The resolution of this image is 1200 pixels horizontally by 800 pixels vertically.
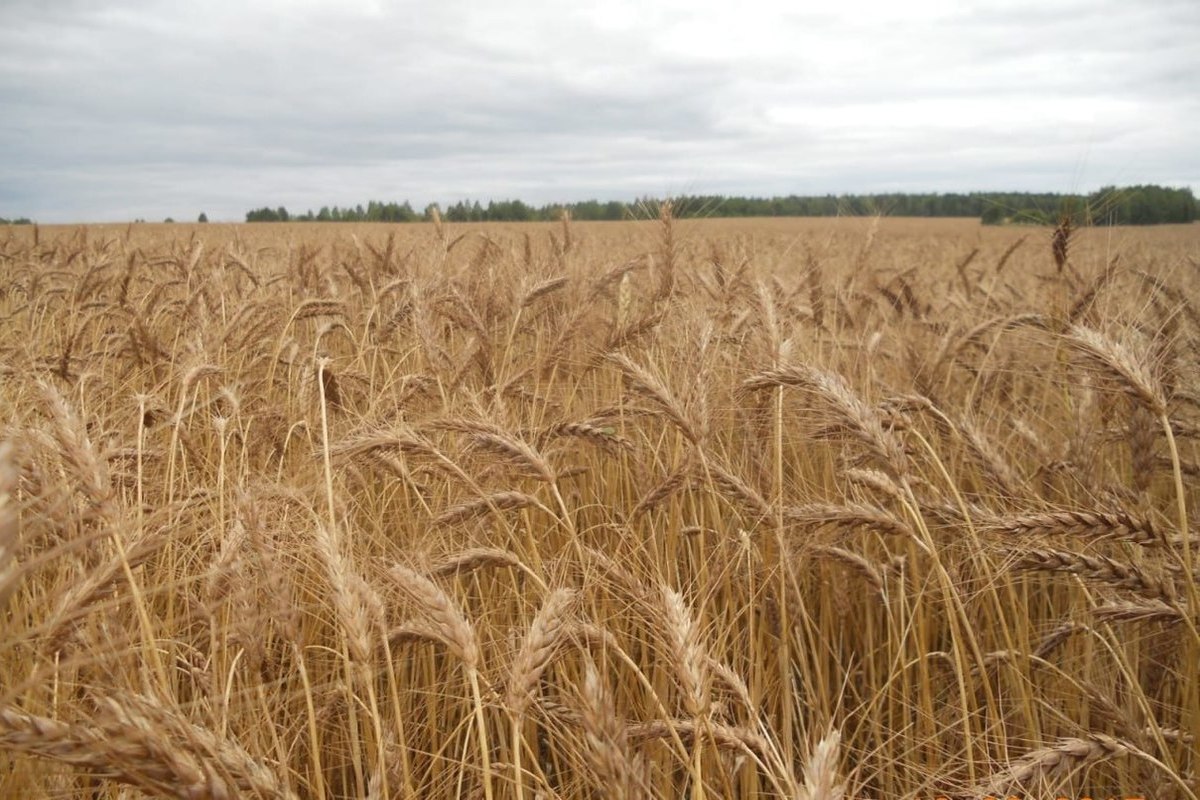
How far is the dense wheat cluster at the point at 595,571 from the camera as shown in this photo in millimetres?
1370

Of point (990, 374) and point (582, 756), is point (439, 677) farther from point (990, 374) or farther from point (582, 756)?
point (990, 374)

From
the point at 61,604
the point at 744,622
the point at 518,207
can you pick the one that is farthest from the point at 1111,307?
the point at 518,207

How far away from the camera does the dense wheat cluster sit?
1.37 m

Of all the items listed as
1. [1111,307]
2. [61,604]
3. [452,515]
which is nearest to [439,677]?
[452,515]

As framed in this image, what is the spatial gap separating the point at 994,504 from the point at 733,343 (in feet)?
4.02

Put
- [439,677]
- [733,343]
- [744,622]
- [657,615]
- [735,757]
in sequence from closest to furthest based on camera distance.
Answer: [657,615] → [735,757] → [439,677] → [744,622] → [733,343]

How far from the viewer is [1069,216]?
4.01 m

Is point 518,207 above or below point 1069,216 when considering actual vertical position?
above

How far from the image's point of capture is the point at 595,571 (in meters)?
2.09

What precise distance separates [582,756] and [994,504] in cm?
203

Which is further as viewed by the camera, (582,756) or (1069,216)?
(1069,216)

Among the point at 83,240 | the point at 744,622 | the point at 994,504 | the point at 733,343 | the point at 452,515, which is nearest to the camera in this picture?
the point at 452,515

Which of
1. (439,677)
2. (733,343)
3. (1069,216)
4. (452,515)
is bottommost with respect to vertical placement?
(439,677)

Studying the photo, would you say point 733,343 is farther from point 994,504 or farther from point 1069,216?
point 1069,216
